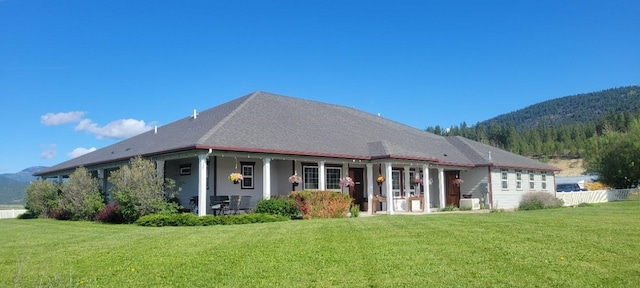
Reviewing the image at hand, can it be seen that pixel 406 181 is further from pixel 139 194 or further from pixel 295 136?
pixel 139 194

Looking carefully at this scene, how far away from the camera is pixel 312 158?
2134 cm

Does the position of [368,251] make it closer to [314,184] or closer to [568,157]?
[314,184]

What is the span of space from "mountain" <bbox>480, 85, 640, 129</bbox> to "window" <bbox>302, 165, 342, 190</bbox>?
134 meters

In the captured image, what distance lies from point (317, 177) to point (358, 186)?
A: 9.03 ft

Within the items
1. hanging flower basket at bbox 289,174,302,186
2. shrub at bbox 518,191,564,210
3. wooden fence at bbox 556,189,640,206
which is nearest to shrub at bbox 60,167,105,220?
hanging flower basket at bbox 289,174,302,186

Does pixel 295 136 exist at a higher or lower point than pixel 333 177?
higher

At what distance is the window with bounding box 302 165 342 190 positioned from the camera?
74.8 feet

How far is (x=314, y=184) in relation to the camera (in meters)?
23.1

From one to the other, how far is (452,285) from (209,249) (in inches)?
193

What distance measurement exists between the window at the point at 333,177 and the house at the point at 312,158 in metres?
0.05

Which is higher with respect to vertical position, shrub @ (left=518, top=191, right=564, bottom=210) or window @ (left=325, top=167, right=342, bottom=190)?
window @ (left=325, top=167, right=342, bottom=190)

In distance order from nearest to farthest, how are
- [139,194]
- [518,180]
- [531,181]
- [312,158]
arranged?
[139,194] → [312,158] → [518,180] → [531,181]

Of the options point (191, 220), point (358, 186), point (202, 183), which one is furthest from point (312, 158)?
point (191, 220)

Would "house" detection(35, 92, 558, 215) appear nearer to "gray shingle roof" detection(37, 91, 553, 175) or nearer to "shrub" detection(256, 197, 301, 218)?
"gray shingle roof" detection(37, 91, 553, 175)
